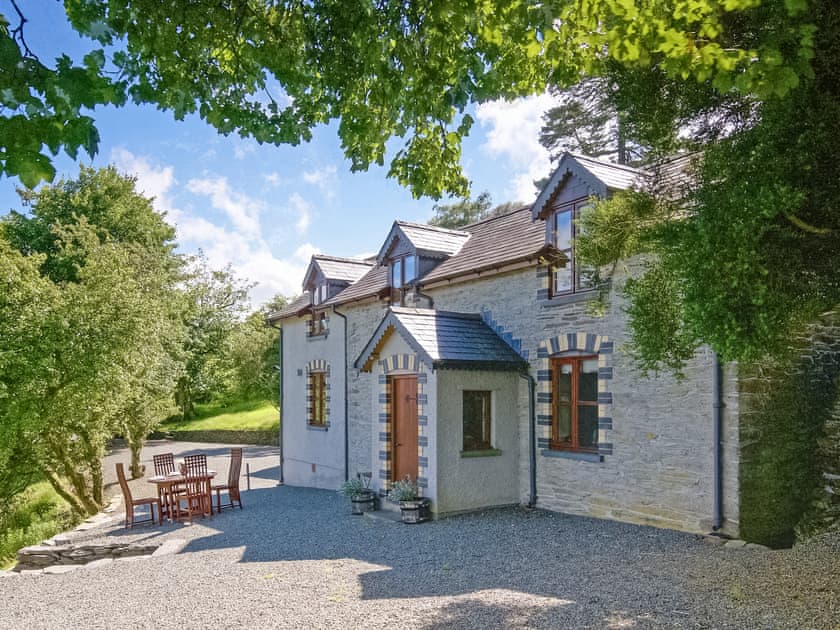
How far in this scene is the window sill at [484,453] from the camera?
12.4 meters

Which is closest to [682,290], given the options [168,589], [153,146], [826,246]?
[826,246]

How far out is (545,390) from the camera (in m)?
12.6

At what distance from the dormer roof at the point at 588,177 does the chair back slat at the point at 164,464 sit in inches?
426

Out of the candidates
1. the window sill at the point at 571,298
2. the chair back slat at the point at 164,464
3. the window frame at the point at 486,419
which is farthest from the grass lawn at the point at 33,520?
the window sill at the point at 571,298

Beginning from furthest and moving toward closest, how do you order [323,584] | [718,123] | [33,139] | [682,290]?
[323,584], [718,123], [682,290], [33,139]

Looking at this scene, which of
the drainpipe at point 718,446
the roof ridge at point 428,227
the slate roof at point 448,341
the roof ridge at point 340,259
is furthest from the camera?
the roof ridge at point 340,259

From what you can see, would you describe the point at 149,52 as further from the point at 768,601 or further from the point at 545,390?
the point at 545,390

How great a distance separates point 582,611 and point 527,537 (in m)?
3.84

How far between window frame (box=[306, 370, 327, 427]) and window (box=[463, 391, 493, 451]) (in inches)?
307

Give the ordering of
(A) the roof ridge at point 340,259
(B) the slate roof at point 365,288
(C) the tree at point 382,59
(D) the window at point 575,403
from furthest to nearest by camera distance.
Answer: (A) the roof ridge at point 340,259 < (B) the slate roof at point 365,288 < (D) the window at point 575,403 < (C) the tree at point 382,59

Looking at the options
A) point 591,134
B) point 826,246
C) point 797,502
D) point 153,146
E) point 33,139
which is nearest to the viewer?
point 33,139

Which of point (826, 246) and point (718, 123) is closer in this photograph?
point (826, 246)

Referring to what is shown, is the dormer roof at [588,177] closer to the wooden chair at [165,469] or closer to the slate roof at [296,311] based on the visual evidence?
the slate roof at [296,311]

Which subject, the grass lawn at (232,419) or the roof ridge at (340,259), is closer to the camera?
the roof ridge at (340,259)
